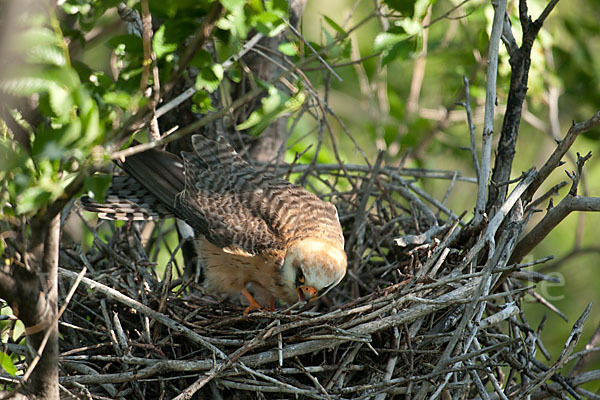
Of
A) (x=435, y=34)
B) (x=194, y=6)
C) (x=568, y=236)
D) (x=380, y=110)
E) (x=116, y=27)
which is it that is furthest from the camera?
(x=568, y=236)

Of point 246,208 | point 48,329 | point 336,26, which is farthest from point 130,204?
point 48,329

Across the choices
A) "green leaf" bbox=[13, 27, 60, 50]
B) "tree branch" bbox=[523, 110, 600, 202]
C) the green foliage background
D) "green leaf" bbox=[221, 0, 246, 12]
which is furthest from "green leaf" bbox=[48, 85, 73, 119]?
"tree branch" bbox=[523, 110, 600, 202]

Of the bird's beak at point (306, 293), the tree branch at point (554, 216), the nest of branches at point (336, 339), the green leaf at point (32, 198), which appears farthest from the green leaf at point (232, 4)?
the bird's beak at point (306, 293)

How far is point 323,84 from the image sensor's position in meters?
5.20

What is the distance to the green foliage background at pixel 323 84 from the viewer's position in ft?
6.34

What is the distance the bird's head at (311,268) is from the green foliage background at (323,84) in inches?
30.5

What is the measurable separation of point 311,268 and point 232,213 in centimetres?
66

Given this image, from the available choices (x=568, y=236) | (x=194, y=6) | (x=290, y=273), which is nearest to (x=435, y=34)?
(x=568, y=236)

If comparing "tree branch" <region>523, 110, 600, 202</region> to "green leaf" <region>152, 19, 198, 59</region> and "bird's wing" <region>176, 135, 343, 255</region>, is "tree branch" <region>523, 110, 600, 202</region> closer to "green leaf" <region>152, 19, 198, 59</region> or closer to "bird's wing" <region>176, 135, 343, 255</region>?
"bird's wing" <region>176, 135, 343, 255</region>

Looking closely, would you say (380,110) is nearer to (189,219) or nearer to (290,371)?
(189,219)

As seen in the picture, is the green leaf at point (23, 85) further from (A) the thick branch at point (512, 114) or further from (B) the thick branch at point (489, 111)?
(A) the thick branch at point (512, 114)

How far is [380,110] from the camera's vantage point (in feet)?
20.6

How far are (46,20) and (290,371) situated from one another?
6.60ft

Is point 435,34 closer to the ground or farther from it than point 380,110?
farther from it
